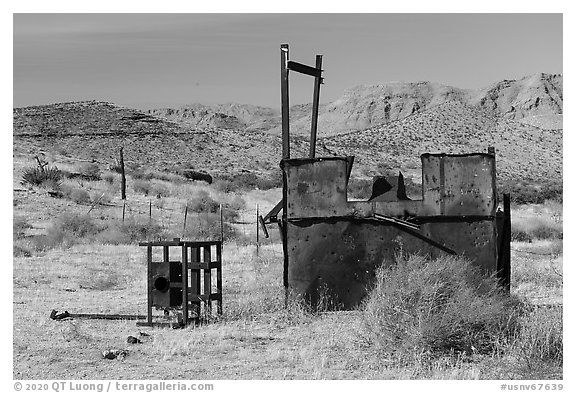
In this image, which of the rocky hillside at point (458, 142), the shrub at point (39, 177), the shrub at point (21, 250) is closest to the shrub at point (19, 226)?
the shrub at point (21, 250)

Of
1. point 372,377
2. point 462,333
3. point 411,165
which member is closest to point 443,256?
point 462,333

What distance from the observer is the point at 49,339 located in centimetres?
1135

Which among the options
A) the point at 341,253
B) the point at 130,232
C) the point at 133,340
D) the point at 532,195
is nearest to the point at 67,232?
the point at 130,232

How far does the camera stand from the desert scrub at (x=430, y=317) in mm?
9930

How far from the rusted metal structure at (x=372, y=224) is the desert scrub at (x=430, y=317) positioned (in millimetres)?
1197

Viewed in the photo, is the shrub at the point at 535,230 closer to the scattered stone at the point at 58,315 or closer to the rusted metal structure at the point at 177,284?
the rusted metal structure at the point at 177,284

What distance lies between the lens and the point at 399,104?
16062cm

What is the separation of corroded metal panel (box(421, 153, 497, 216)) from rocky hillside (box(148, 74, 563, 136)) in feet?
386

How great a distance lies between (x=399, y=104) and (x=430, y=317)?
6005 inches

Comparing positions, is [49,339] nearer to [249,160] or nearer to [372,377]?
[372,377]

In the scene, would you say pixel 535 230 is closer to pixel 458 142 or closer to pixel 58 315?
pixel 58 315

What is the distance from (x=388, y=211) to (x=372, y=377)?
3.06 meters

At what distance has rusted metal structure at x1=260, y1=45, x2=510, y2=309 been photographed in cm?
1188

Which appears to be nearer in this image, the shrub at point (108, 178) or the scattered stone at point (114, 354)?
the scattered stone at point (114, 354)
